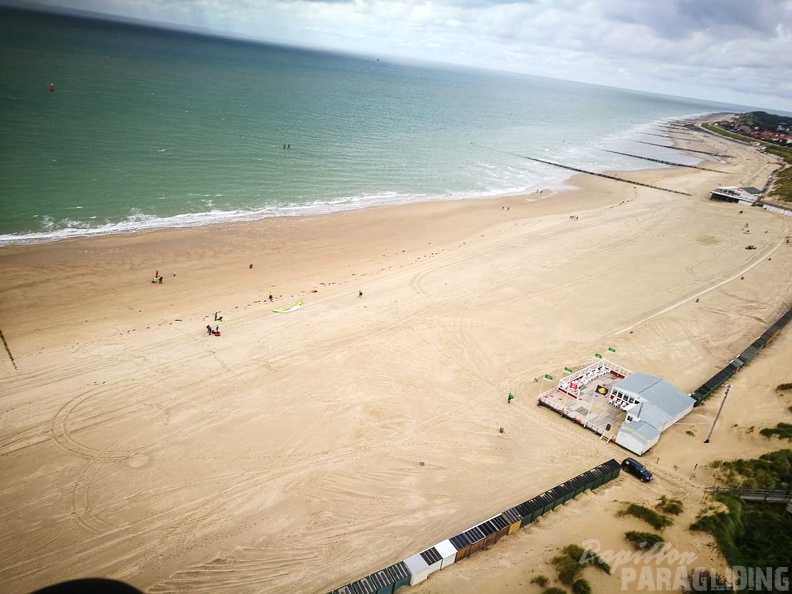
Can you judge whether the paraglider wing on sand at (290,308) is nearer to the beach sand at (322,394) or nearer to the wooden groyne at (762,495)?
the beach sand at (322,394)

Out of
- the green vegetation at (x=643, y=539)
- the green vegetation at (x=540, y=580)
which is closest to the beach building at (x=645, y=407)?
the green vegetation at (x=643, y=539)

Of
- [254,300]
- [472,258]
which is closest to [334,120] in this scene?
[472,258]

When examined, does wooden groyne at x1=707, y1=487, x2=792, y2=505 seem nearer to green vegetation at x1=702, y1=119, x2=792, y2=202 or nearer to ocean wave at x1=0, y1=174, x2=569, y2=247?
ocean wave at x1=0, y1=174, x2=569, y2=247

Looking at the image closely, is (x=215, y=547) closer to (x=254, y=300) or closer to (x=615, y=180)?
(x=254, y=300)

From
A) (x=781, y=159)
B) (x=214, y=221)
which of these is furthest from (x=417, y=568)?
(x=781, y=159)

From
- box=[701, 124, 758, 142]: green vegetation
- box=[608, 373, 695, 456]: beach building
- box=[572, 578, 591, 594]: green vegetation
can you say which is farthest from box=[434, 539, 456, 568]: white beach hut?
box=[701, 124, 758, 142]: green vegetation

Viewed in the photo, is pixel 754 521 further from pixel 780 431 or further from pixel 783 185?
pixel 783 185

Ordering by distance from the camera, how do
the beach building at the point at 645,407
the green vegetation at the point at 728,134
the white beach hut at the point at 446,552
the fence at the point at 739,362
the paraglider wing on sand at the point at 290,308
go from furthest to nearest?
the green vegetation at the point at 728,134
the paraglider wing on sand at the point at 290,308
the fence at the point at 739,362
the beach building at the point at 645,407
the white beach hut at the point at 446,552
